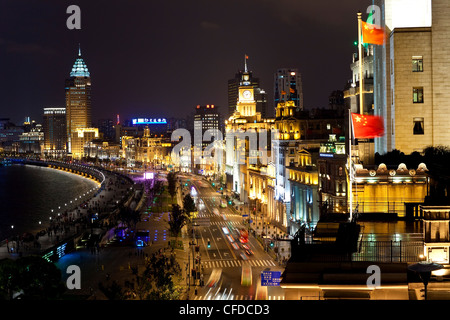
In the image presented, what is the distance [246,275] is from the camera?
3769 centimetres

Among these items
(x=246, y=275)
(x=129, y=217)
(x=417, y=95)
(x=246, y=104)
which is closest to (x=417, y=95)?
(x=417, y=95)

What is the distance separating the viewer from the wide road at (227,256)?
3284cm

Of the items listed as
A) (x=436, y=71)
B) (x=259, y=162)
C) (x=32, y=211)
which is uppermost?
(x=436, y=71)

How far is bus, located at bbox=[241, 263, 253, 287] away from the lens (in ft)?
116

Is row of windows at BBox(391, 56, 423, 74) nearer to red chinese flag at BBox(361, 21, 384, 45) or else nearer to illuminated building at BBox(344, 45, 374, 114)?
red chinese flag at BBox(361, 21, 384, 45)

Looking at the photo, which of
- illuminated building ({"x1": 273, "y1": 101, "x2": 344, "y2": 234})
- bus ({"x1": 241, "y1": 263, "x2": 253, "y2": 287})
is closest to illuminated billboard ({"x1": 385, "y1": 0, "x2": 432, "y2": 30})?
bus ({"x1": 241, "y1": 263, "x2": 253, "y2": 287})

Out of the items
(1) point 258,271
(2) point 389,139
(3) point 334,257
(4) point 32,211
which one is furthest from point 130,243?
(4) point 32,211

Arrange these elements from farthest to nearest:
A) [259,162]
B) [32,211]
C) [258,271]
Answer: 1. [32,211]
2. [259,162]
3. [258,271]

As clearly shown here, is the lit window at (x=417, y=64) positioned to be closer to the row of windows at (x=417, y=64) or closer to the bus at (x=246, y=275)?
the row of windows at (x=417, y=64)

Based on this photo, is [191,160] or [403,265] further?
[191,160]

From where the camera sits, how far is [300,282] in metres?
10.2

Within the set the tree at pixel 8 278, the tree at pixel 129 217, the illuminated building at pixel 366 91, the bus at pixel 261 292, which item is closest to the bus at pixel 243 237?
the tree at pixel 129 217
